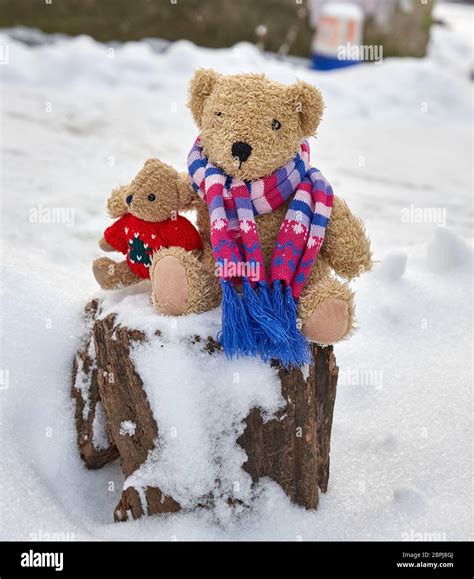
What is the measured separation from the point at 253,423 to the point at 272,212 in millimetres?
420

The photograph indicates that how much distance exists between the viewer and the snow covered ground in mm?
1468

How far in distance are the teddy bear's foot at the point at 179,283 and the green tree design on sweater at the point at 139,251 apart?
0.28ft

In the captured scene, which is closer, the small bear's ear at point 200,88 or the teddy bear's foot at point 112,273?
the small bear's ear at point 200,88

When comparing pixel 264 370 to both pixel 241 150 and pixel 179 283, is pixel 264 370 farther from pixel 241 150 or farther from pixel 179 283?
pixel 241 150

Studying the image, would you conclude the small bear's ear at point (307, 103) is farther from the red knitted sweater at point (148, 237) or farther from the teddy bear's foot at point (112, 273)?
the teddy bear's foot at point (112, 273)

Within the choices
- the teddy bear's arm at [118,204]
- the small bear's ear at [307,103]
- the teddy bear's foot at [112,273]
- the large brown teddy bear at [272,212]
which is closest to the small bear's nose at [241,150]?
the large brown teddy bear at [272,212]

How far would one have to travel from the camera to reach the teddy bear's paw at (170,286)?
1.44m

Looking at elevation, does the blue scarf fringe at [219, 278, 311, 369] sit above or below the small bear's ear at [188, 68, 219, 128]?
below

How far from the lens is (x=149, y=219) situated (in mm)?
1537

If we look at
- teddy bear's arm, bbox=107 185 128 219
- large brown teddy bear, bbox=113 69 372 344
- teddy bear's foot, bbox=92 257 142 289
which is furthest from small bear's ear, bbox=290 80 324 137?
teddy bear's foot, bbox=92 257 142 289

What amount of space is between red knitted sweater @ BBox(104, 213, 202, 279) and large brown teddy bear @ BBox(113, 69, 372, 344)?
0.06 meters

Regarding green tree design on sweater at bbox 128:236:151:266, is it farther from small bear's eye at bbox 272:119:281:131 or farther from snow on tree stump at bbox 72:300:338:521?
small bear's eye at bbox 272:119:281:131

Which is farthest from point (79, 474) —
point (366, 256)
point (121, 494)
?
point (366, 256)

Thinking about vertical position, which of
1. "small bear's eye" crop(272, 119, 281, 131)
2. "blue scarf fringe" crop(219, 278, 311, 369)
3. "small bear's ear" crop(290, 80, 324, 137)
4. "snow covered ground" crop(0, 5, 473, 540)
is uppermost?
"small bear's ear" crop(290, 80, 324, 137)
